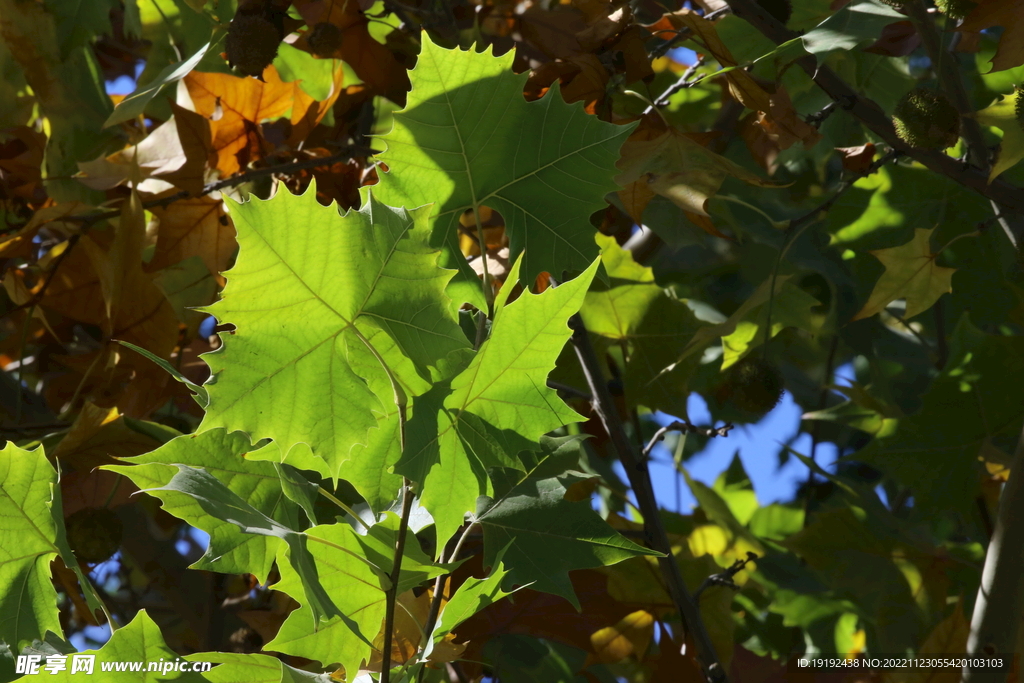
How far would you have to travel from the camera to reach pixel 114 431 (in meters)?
0.96

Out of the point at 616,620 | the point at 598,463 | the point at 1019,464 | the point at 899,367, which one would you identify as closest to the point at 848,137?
the point at 899,367

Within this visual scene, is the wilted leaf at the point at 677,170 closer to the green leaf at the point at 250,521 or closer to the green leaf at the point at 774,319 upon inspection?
the green leaf at the point at 774,319

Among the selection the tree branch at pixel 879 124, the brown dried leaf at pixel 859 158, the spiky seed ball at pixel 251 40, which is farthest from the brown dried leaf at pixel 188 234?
the brown dried leaf at pixel 859 158

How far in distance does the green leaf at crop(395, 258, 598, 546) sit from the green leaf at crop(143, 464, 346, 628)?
78 millimetres

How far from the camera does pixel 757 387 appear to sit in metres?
1.34

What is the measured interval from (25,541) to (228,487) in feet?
0.67

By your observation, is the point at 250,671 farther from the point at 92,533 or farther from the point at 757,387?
the point at 757,387

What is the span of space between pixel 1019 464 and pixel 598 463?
691 millimetres

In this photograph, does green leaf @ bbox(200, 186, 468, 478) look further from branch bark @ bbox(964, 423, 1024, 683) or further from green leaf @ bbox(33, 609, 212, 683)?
branch bark @ bbox(964, 423, 1024, 683)

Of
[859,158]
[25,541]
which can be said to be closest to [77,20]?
[25,541]

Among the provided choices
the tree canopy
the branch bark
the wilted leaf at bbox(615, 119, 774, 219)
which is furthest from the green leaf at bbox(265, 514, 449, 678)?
the branch bark

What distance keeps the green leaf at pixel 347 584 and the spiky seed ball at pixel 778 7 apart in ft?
3.15

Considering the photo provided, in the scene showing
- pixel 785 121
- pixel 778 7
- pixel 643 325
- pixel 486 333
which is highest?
pixel 778 7

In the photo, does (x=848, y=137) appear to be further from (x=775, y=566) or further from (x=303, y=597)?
(x=303, y=597)
